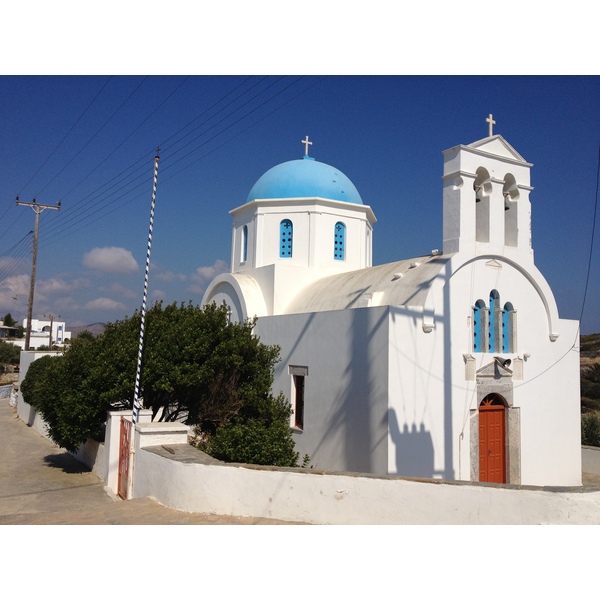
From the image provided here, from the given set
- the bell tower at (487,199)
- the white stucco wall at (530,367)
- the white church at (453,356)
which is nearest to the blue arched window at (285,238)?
the white church at (453,356)

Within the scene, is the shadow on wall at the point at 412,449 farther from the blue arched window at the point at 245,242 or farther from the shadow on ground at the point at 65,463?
the blue arched window at the point at 245,242

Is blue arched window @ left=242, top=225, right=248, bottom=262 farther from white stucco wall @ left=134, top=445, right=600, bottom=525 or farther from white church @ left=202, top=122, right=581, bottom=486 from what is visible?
white stucco wall @ left=134, top=445, right=600, bottom=525

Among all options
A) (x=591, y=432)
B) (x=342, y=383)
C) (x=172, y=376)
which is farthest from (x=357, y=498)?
(x=591, y=432)

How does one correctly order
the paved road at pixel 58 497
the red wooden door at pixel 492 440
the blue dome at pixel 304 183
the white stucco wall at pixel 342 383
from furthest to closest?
the blue dome at pixel 304 183 → the red wooden door at pixel 492 440 → the white stucco wall at pixel 342 383 → the paved road at pixel 58 497

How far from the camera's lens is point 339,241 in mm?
14672

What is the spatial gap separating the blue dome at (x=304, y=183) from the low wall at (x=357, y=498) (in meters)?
9.25

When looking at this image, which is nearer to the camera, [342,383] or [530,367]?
[342,383]

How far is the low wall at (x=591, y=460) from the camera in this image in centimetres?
1266

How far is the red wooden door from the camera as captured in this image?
9.86 metres

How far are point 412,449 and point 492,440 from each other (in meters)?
2.18

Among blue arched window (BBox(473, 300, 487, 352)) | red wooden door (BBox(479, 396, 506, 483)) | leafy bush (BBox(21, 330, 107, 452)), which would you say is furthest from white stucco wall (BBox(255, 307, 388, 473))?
leafy bush (BBox(21, 330, 107, 452))

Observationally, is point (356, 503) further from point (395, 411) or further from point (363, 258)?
point (363, 258)

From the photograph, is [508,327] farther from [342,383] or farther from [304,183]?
[304,183]

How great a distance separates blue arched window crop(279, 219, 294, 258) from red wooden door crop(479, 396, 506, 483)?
21.4ft
